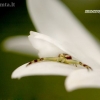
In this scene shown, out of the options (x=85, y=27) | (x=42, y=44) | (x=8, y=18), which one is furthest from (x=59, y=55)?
(x=8, y=18)

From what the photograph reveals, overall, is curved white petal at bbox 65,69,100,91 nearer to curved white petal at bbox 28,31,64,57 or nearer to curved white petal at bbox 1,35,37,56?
curved white petal at bbox 28,31,64,57

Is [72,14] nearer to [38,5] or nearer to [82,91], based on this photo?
[38,5]

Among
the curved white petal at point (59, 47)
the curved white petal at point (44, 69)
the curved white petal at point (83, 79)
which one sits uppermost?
the curved white petal at point (59, 47)

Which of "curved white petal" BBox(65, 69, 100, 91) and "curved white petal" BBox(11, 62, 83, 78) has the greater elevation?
"curved white petal" BBox(11, 62, 83, 78)

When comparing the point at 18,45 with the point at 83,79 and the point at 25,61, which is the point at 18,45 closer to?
the point at 25,61

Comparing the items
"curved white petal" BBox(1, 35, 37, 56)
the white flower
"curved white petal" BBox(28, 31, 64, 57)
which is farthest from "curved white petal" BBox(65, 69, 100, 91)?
"curved white petal" BBox(1, 35, 37, 56)

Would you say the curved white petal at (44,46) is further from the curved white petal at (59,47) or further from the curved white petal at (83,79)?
the curved white petal at (83,79)

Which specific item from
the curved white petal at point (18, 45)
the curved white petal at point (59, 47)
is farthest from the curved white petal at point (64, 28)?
the curved white petal at point (18, 45)
